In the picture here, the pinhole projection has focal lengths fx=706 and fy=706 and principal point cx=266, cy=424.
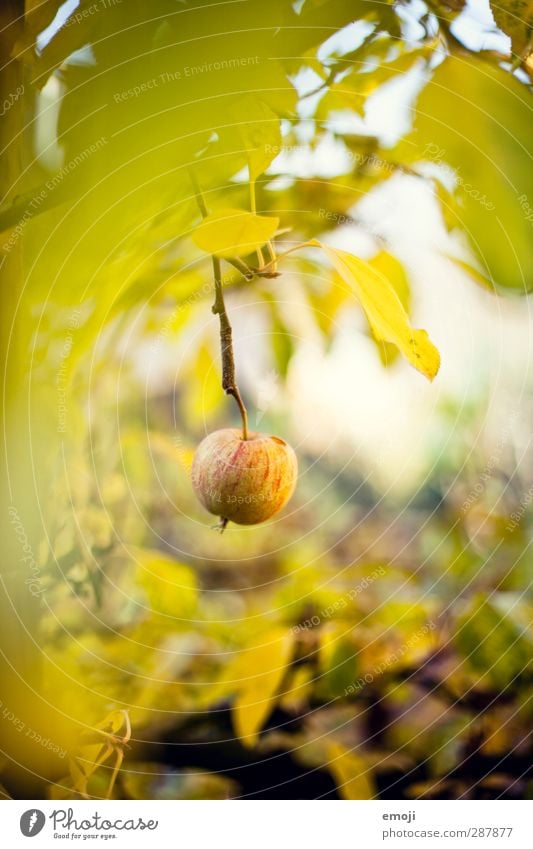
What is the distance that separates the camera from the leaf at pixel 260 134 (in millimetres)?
394

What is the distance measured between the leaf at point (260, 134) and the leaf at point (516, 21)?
178 mm

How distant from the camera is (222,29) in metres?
0.43

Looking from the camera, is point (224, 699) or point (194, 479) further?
point (224, 699)

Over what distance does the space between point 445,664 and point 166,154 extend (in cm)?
39

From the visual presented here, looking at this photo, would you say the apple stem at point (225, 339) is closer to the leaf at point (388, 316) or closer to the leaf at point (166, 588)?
the leaf at point (388, 316)

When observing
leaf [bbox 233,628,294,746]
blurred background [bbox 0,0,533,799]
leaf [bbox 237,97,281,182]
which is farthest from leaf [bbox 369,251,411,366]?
leaf [bbox 233,628,294,746]

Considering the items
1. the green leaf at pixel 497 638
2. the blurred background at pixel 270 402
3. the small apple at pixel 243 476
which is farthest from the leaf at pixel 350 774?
the small apple at pixel 243 476

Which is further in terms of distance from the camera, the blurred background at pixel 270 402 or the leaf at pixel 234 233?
the blurred background at pixel 270 402

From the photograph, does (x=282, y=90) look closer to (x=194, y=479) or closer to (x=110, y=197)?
(x=110, y=197)

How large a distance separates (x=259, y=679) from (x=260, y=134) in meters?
0.34

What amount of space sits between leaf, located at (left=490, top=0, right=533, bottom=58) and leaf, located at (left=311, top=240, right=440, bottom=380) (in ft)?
0.77

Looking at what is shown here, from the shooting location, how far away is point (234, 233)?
310 millimetres
